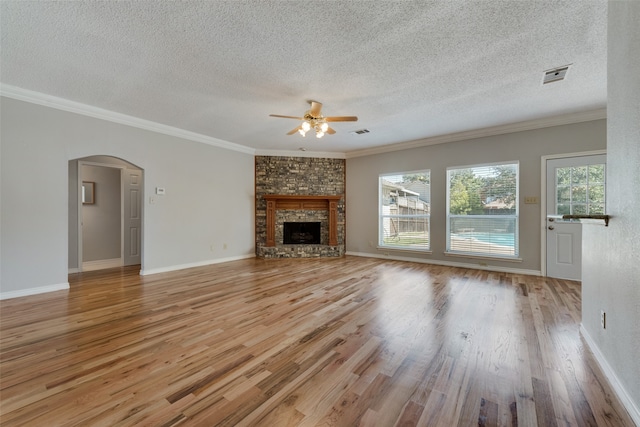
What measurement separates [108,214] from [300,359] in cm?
591

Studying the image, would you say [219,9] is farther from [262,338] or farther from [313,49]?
[262,338]

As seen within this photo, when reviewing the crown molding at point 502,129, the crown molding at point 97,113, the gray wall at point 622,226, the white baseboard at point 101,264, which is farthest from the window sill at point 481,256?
the white baseboard at point 101,264

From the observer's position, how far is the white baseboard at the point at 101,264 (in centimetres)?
523

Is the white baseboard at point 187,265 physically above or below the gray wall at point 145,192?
below

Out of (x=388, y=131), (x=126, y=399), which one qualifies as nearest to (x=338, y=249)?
(x=388, y=131)

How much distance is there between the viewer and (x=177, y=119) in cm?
443

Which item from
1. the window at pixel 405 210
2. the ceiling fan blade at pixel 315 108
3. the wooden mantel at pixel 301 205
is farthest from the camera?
the wooden mantel at pixel 301 205

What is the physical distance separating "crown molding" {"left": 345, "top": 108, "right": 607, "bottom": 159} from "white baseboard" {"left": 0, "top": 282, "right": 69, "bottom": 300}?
20.2 ft

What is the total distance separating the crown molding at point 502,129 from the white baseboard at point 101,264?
622cm

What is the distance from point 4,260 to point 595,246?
6.29 meters

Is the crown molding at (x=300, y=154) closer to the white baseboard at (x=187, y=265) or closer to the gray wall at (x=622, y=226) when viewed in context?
the white baseboard at (x=187, y=265)

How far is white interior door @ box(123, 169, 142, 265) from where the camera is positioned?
18.4ft

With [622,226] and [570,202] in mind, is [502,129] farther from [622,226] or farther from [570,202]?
[622,226]

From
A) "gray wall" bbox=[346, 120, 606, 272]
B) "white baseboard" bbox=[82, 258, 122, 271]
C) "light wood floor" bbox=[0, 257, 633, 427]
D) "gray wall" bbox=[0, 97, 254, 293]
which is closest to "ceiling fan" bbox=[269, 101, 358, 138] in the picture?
"light wood floor" bbox=[0, 257, 633, 427]
